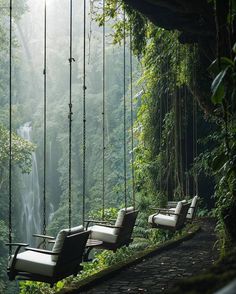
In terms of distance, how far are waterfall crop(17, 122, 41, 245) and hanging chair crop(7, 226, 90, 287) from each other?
64.7 ft

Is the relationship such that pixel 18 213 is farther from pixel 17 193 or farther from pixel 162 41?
pixel 162 41

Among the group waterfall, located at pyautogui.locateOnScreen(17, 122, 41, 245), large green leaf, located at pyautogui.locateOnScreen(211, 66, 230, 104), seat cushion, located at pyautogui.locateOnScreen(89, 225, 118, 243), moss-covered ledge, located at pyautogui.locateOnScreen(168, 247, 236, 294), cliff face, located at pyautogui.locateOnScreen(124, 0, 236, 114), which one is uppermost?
cliff face, located at pyautogui.locateOnScreen(124, 0, 236, 114)

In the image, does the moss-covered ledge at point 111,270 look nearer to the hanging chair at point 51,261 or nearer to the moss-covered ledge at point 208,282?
the hanging chair at point 51,261

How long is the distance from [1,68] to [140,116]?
16.9 metres

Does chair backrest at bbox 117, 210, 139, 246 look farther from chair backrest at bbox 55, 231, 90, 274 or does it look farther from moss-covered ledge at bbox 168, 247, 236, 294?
moss-covered ledge at bbox 168, 247, 236, 294

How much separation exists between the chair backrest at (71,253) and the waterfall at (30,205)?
64.5 ft

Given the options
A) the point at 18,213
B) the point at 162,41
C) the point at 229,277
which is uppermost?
the point at 162,41

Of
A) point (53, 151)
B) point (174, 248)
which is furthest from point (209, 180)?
point (53, 151)

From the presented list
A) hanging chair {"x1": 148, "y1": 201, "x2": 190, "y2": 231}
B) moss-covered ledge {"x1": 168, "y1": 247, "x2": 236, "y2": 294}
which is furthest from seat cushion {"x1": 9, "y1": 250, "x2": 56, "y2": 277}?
moss-covered ledge {"x1": 168, "y1": 247, "x2": 236, "y2": 294}

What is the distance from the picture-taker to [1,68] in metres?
25.2

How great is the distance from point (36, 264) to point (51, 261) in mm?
116

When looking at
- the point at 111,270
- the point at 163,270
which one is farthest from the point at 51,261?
the point at 163,270

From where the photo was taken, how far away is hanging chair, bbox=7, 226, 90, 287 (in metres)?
3.74

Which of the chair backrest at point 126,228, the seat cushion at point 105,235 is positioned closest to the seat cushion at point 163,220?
the chair backrest at point 126,228
